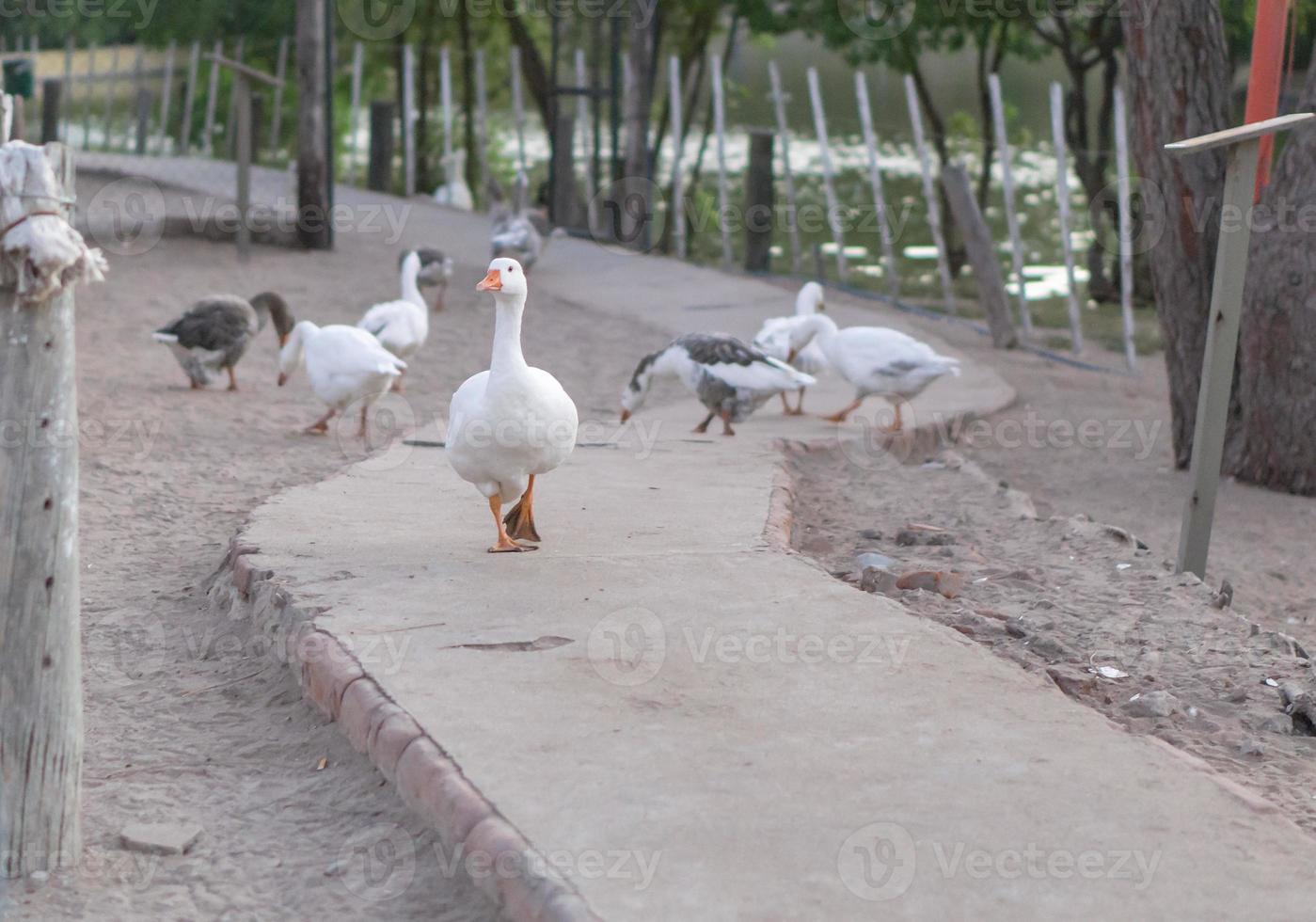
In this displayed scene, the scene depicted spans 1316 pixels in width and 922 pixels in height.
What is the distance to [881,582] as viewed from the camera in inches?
211

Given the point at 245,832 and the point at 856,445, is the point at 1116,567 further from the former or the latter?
the point at 245,832

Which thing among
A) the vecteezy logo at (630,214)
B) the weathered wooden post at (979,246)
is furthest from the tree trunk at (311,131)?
the weathered wooden post at (979,246)

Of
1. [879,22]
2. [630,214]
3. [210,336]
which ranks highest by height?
[879,22]

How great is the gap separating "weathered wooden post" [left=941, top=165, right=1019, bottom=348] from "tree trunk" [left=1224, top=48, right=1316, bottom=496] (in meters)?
3.72

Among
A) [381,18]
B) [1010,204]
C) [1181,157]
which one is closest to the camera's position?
[1181,157]

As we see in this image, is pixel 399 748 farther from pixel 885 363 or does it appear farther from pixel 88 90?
pixel 88 90

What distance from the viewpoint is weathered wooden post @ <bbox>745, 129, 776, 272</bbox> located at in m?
16.1

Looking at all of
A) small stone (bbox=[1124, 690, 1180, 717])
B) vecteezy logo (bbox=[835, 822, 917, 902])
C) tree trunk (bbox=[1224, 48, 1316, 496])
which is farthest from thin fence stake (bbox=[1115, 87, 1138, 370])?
vecteezy logo (bbox=[835, 822, 917, 902])

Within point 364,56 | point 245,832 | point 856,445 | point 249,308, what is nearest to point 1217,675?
point 245,832

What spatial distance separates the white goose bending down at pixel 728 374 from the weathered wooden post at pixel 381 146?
1469 cm

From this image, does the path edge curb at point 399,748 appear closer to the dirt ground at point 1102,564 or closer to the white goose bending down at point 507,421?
the white goose bending down at point 507,421

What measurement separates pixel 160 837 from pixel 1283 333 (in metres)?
6.85

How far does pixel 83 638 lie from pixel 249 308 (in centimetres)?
478

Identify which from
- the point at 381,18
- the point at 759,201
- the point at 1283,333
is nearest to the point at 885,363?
the point at 1283,333
